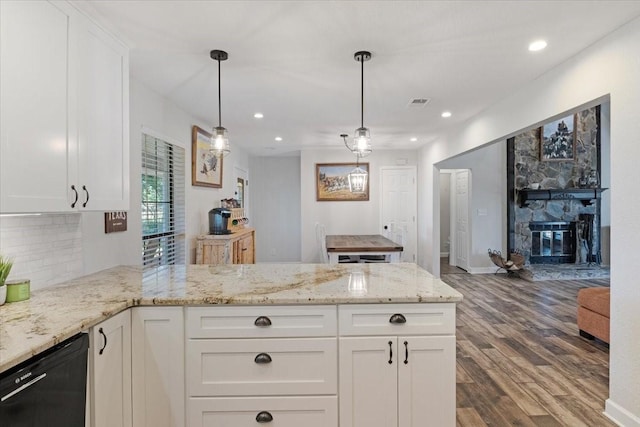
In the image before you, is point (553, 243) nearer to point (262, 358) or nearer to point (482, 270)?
point (482, 270)

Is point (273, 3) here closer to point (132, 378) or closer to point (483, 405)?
point (132, 378)

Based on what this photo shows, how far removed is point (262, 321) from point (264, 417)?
0.48 meters

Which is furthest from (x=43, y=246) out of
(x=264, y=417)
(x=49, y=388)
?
(x=264, y=417)

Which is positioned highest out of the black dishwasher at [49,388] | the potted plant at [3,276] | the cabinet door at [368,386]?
the potted plant at [3,276]

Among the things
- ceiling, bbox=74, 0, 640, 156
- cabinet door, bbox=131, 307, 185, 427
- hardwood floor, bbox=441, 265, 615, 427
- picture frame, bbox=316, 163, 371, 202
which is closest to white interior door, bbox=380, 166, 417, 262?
picture frame, bbox=316, 163, 371, 202

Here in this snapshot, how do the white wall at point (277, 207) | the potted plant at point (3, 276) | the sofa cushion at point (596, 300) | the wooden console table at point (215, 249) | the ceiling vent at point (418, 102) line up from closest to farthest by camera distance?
the potted plant at point (3, 276)
the sofa cushion at point (596, 300)
the ceiling vent at point (418, 102)
the wooden console table at point (215, 249)
the white wall at point (277, 207)

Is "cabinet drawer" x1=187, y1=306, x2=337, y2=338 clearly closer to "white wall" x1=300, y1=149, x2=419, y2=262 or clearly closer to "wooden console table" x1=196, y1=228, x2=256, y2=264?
"wooden console table" x1=196, y1=228, x2=256, y2=264

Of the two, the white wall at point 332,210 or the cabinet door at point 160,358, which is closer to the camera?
the cabinet door at point 160,358

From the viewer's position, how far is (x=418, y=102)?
3.65 m

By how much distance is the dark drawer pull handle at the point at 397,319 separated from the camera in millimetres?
1737

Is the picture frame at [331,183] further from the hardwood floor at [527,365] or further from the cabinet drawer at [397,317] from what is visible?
the cabinet drawer at [397,317]

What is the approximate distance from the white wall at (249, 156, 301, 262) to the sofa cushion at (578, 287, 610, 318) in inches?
205

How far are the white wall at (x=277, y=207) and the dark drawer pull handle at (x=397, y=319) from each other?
590cm

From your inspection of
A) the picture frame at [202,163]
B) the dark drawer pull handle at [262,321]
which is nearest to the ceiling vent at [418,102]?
the picture frame at [202,163]
